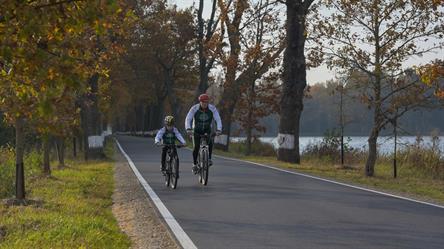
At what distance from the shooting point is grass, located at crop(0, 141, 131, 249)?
7.66 m

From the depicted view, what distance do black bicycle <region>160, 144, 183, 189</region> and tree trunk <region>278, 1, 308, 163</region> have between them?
1076 cm

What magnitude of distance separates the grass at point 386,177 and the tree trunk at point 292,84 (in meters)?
0.76

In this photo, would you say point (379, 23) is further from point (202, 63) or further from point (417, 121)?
point (202, 63)

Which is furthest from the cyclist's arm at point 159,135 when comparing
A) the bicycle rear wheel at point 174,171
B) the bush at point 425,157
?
the bush at point 425,157

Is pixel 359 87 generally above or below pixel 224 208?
above

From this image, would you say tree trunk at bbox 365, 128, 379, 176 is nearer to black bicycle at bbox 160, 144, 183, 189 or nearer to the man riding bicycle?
the man riding bicycle

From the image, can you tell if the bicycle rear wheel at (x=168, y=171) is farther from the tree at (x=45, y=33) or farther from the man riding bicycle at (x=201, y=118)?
the tree at (x=45, y=33)

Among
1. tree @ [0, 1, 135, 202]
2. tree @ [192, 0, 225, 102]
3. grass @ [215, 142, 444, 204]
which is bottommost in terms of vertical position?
grass @ [215, 142, 444, 204]

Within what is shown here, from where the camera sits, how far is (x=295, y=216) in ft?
30.5

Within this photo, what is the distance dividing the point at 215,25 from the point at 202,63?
262 centimetres

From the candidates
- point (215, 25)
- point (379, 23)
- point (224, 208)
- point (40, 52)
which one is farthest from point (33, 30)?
point (215, 25)

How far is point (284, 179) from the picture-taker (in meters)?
14.9

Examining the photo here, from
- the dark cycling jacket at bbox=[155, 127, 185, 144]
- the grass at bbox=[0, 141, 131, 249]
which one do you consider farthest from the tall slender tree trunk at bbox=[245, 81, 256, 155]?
the dark cycling jacket at bbox=[155, 127, 185, 144]

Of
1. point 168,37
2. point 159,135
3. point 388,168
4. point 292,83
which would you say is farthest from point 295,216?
point 168,37
